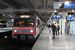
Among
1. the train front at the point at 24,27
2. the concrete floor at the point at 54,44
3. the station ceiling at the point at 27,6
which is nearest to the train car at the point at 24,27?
the train front at the point at 24,27

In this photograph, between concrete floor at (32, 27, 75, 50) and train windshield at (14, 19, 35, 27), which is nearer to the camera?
concrete floor at (32, 27, 75, 50)

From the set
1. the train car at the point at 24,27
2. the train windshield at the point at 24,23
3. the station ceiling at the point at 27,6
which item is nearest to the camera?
the train car at the point at 24,27

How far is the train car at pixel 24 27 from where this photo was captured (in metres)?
9.31

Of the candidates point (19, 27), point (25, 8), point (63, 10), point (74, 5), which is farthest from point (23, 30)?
Answer: point (63, 10)

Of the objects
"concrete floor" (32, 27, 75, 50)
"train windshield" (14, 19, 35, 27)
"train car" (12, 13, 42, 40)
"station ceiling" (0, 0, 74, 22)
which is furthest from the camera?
"station ceiling" (0, 0, 74, 22)

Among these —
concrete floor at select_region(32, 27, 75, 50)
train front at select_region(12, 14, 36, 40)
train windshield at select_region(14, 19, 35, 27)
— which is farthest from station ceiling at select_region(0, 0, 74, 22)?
concrete floor at select_region(32, 27, 75, 50)

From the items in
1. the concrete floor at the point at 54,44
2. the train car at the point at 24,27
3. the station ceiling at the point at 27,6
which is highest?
the station ceiling at the point at 27,6

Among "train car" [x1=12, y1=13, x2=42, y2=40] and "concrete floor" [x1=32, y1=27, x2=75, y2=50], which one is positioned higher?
"train car" [x1=12, y1=13, x2=42, y2=40]

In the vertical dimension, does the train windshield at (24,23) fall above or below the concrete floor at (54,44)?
above

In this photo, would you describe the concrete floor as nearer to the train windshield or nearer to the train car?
the train car

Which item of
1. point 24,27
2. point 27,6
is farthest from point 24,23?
point 27,6

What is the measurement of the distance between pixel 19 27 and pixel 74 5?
6883 mm

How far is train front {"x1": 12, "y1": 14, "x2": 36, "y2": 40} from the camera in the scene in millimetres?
9318

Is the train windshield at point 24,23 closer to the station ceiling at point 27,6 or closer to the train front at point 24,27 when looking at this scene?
the train front at point 24,27
